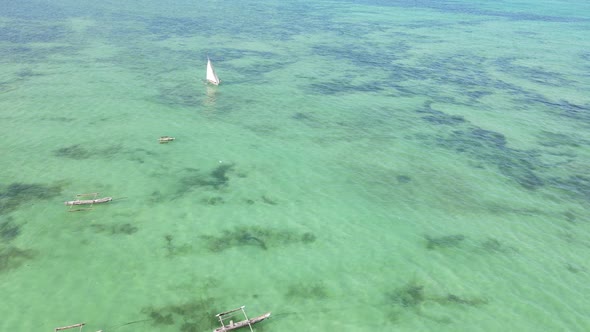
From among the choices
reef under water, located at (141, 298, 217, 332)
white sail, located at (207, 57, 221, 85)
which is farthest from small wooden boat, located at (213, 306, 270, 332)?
white sail, located at (207, 57, 221, 85)

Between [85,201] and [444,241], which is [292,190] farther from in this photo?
[85,201]

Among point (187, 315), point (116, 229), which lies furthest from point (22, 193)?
point (187, 315)

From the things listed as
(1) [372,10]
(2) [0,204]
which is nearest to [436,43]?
(1) [372,10]

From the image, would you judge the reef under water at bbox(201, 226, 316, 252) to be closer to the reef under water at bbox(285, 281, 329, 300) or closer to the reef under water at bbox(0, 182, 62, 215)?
the reef under water at bbox(285, 281, 329, 300)

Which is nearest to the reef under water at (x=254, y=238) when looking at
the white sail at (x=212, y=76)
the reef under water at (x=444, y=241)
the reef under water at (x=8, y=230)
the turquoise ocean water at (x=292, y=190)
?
the turquoise ocean water at (x=292, y=190)

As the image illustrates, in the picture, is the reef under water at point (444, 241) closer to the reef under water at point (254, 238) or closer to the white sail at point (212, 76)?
the reef under water at point (254, 238)
